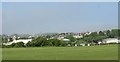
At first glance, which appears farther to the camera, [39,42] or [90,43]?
[39,42]

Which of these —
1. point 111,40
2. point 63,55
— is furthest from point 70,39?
point 63,55

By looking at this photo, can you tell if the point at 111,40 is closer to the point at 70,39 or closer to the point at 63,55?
the point at 70,39

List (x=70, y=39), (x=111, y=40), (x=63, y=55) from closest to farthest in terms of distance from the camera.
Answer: (x=63, y=55) → (x=111, y=40) → (x=70, y=39)

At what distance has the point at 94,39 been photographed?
2523cm

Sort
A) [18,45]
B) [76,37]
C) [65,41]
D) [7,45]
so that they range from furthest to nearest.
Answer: [65,41], [76,37], [18,45], [7,45]

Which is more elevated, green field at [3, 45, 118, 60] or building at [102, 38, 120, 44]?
building at [102, 38, 120, 44]

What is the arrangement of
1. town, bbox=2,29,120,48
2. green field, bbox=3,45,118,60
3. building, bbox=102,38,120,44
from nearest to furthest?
green field, bbox=3,45,118,60 → town, bbox=2,29,120,48 → building, bbox=102,38,120,44

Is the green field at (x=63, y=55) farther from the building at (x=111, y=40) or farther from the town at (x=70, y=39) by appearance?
the building at (x=111, y=40)

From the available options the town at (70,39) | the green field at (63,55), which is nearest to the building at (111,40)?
the town at (70,39)

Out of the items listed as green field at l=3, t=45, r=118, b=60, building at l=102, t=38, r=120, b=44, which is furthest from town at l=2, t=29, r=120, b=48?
green field at l=3, t=45, r=118, b=60

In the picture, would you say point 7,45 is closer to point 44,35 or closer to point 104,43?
point 44,35

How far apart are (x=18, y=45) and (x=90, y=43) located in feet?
18.7

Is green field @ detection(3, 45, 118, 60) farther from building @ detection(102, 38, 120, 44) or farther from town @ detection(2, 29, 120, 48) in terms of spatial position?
building @ detection(102, 38, 120, 44)

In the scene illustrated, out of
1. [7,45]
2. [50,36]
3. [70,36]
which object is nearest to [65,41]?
[70,36]
